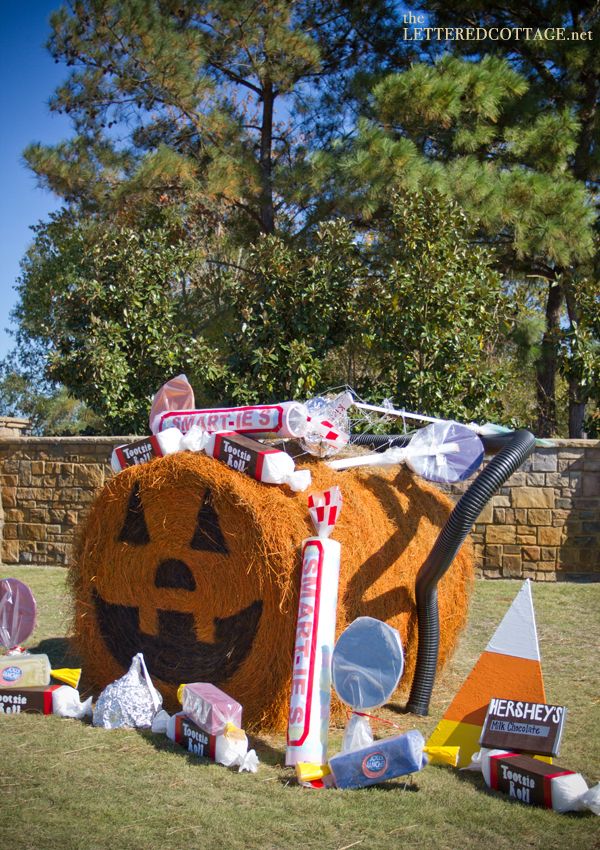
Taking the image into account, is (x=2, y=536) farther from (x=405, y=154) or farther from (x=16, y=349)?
(x=16, y=349)

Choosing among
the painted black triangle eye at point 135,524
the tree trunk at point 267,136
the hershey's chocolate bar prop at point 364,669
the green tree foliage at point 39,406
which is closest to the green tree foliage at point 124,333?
the tree trunk at point 267,136

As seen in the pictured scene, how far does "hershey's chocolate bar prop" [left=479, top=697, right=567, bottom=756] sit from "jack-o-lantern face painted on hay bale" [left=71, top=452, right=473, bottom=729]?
88 centimetres

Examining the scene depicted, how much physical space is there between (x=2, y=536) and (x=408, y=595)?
831cm

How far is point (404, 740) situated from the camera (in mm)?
3795

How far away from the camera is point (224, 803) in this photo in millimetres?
3689

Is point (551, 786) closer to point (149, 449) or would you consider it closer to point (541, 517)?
point (149, 449)

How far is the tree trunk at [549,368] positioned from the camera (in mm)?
13758

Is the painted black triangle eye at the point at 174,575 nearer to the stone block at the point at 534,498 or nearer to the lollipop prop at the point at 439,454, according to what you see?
the lollipop prop at the point at 439,454

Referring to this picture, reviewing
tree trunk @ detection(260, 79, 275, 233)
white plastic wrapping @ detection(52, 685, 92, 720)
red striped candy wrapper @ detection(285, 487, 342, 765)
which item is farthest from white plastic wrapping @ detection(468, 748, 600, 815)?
tree trunk @ detection(260, 79, 275, 233)

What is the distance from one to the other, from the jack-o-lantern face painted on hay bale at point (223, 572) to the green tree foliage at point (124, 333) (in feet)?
25.5

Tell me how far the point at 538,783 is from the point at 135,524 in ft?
8.57

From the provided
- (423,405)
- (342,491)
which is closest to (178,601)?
(342,491)

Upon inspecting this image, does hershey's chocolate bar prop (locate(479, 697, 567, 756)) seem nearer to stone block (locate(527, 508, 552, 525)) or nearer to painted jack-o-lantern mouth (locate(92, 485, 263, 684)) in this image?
painted jack-o-lantern mouth (locate(92, 485, 263, 684))

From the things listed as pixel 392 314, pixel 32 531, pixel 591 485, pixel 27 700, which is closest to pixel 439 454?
pixel 27 700
